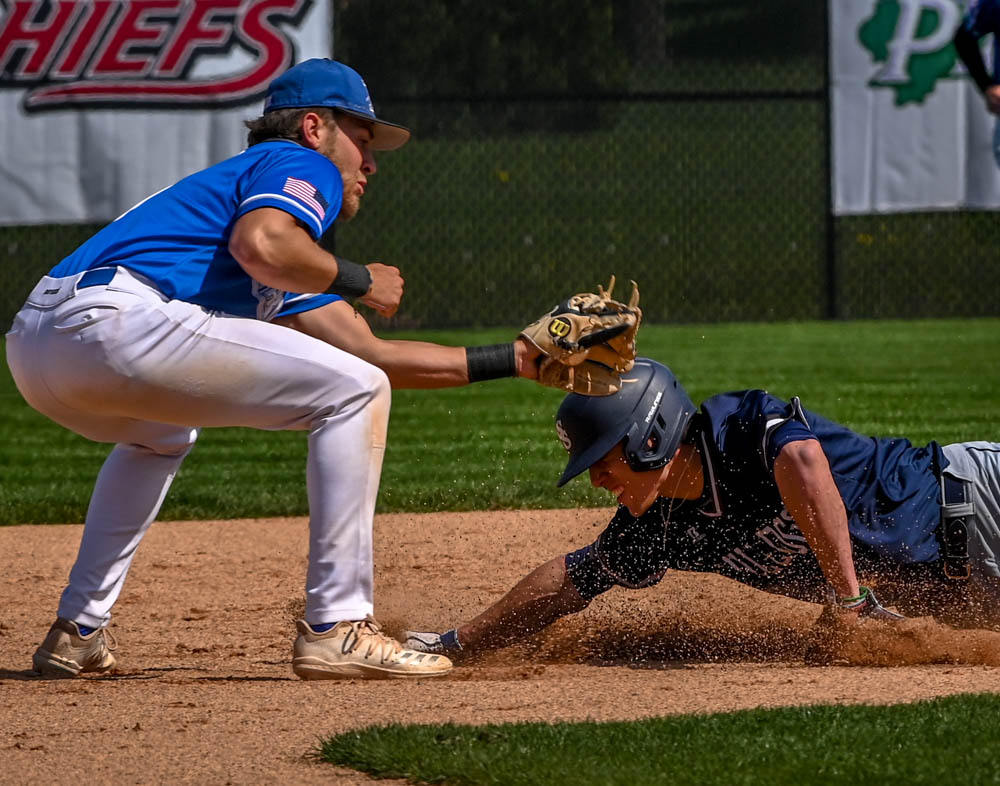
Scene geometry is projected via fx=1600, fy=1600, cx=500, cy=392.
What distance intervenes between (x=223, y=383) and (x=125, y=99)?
1017cm

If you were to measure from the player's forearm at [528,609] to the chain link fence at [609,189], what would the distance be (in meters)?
10.5

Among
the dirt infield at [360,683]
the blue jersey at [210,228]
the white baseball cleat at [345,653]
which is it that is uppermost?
the blue jersey at [210,228]

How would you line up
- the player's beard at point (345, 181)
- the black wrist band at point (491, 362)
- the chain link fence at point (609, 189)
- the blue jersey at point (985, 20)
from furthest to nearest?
the chain link fence at point (609, 189) < the blue jersey at point (985, 20) < the player's beard at point (345, 181) < the black wrist band at point (491, 362)

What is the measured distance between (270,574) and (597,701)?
8.76 feet

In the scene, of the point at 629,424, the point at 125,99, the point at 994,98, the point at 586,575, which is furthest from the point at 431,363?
the point at 125,99

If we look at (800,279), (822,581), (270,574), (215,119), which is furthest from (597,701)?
(800,279)

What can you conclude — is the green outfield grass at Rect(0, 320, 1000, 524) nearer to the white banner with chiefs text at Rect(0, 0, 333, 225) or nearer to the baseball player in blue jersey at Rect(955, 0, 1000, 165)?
the white banner with chiefs text at Rect(0, 0, 333, 225)

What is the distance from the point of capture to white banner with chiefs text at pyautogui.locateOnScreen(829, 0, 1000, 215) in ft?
45.3

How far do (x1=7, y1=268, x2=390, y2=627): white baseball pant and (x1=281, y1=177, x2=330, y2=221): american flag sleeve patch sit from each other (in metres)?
0.34

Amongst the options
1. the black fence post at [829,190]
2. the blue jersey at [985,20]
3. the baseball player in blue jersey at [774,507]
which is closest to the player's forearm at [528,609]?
the baseball player in blue jersey at [774,507]

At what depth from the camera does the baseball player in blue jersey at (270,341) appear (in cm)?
391

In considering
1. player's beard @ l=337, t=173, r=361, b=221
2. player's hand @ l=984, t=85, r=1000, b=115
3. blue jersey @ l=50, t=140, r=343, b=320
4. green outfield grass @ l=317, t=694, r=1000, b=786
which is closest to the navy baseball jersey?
green outfield grass @ l=317, t=694, r=1000, b=786

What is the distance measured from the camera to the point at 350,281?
160 inches

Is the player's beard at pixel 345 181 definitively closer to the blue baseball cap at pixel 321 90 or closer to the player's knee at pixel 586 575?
the blue baseball cap at pixel 321 90
